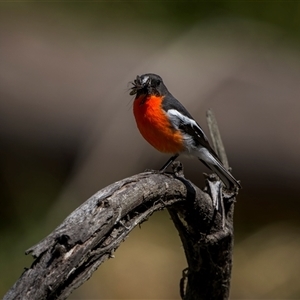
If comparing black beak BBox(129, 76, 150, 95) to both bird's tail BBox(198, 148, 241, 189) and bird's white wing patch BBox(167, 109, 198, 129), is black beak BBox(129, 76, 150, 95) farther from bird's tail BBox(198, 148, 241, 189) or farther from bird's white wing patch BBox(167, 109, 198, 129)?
bird's tail BBox(198, 148, 241, 189)

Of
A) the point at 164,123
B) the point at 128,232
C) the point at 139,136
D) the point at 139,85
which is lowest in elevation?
the point at 139,136

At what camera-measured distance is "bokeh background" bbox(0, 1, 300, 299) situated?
17.0ft

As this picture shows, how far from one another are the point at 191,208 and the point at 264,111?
12.7 feet

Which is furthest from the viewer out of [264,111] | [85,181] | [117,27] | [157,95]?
→ [117,27]

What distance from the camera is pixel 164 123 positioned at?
10.4ft

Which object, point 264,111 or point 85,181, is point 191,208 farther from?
point 264,111

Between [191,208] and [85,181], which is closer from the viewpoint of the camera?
[191,208]

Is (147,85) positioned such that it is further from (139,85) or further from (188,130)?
(188,130)

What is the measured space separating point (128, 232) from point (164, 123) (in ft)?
4.41

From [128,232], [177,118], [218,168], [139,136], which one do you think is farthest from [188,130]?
[139,136]

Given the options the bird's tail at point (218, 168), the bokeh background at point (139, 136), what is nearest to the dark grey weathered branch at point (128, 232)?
the bird's tail at point (218, 168)

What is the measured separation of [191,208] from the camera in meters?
2.40

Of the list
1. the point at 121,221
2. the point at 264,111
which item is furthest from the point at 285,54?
the point at 121,221

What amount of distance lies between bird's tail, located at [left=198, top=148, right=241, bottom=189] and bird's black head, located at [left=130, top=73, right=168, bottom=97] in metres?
0.42
